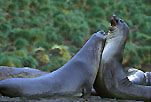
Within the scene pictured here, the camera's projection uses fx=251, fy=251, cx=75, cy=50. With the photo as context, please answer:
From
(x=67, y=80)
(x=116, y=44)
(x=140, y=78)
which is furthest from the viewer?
(x=140, y=78)

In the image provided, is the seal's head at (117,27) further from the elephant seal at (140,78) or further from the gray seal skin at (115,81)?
the elephant seal at (140,78)

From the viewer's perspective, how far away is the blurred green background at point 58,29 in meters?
7.10

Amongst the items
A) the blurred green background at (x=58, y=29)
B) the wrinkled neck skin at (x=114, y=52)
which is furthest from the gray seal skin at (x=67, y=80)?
the blurred green background at (x=58, y=29)

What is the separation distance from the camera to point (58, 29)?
8.91 m

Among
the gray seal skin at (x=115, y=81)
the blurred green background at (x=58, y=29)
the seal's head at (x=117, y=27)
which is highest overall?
the blurred green background at (x=58, y=29)

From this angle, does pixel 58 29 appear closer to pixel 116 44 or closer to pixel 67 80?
pixel 116 44

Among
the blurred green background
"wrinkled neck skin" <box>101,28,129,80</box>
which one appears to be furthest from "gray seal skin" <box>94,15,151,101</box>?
the blurred green background

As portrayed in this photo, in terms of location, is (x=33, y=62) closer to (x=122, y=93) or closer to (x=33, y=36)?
(x=33, y=36)

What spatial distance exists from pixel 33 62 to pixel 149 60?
3.67 metres

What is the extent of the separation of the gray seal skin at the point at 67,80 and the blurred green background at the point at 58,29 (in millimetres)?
3312

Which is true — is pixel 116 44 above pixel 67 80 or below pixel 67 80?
above

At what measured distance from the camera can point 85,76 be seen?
2.43 metres

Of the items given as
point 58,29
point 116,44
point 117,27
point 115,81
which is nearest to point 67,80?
point 115,81

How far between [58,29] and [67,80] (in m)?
6.68
